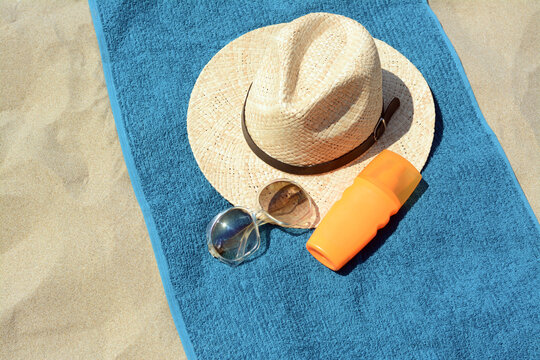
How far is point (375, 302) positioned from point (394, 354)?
0.16 metres

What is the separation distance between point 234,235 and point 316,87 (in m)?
0.53

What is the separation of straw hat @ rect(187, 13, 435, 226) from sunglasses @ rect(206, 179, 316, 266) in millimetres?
38

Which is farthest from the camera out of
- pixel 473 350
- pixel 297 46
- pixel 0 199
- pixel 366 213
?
pixel 0 199

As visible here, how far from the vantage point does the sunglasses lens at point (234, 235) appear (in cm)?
137

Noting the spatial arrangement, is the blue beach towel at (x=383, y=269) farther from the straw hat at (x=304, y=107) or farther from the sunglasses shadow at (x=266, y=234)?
the straw hat at (x=304, y=107)

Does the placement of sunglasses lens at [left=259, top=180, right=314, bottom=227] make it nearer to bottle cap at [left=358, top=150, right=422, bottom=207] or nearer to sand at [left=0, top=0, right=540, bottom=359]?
bottle cap at [left=358, top=150, right=422, bottom=207]

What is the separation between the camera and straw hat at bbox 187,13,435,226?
44.0 inches

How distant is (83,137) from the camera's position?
1614 mm

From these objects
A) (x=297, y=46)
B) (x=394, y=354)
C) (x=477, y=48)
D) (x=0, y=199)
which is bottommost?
(x=394, y=354)

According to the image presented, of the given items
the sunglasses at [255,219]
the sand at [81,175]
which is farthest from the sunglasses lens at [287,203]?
the sand at [81,175]

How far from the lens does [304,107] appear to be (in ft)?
3.59

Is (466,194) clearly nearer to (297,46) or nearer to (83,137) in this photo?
(297,46)

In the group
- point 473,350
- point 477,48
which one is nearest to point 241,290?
point 473,350

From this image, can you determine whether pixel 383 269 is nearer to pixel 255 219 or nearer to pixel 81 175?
pixel 255 219
